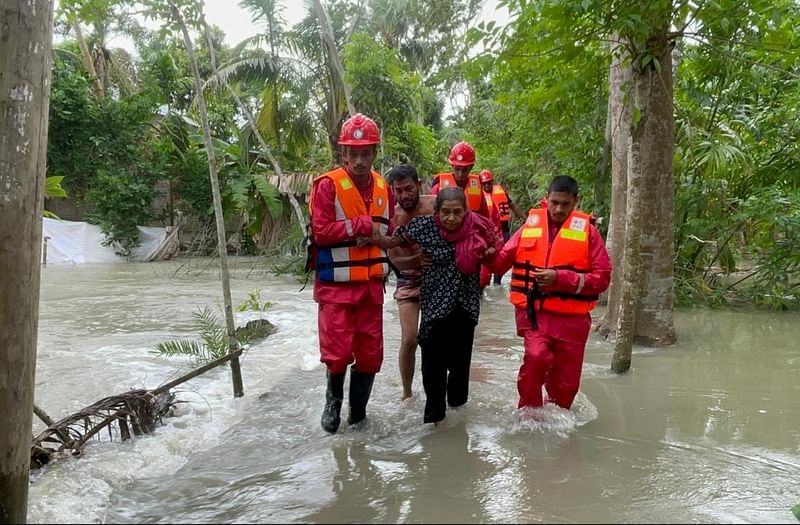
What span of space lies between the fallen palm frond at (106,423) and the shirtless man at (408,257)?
168 centimetres

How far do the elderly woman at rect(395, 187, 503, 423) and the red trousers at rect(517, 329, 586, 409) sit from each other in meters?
0.41

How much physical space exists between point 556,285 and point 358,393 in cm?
141

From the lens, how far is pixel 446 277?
4.25 metres

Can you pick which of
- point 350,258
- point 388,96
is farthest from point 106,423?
point 388,96

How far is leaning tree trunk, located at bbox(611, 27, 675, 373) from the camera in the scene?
592 cm

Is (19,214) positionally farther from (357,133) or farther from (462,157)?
(462,157)

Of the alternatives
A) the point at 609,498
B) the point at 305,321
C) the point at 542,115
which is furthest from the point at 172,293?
the point at 609,498

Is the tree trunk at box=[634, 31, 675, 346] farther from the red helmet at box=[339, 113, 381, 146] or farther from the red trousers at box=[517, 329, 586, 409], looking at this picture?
the red helmet at box=[339, 113, 381, 146]

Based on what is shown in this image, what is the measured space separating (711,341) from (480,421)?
4.03 metres

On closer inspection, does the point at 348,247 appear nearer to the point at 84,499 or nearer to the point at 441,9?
the point at 84,499

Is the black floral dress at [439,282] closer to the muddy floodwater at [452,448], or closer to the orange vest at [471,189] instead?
the muddy floodwater at [452,448]

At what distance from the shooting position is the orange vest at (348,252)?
417 centimetres

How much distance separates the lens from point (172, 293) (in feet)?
40.7

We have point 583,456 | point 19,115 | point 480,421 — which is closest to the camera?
point 19,115
